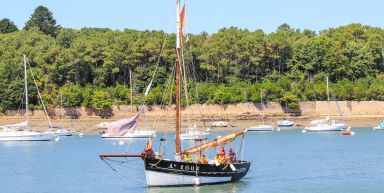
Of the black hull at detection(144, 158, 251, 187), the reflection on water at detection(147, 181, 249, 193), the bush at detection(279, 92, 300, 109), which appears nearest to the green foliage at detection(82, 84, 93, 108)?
the bush at detection(279, 92, 300, 109)

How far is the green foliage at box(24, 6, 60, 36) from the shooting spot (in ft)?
499

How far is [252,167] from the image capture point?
2408 inches

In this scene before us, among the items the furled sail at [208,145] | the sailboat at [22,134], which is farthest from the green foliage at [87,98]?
the furled sail at [208,145]

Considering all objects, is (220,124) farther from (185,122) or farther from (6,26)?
(6,26)

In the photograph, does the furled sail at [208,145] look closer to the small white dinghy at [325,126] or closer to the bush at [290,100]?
the small white dinghy at [325,126]

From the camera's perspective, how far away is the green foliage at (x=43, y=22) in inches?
5992

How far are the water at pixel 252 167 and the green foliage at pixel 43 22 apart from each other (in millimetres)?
59432

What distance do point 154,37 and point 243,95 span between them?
16.9 meters

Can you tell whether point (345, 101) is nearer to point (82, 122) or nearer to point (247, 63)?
point (247, 63)

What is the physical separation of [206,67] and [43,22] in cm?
4323

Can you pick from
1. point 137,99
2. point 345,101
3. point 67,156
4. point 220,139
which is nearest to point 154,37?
point 137,99

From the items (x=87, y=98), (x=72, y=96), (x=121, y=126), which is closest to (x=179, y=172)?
(x=121, y=126)

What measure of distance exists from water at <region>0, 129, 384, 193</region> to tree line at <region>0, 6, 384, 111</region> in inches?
874

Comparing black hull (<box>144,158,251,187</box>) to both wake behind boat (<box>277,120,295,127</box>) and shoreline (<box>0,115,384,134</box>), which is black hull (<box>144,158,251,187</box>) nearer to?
shoreline (<box>0,115,384,134</box>)
